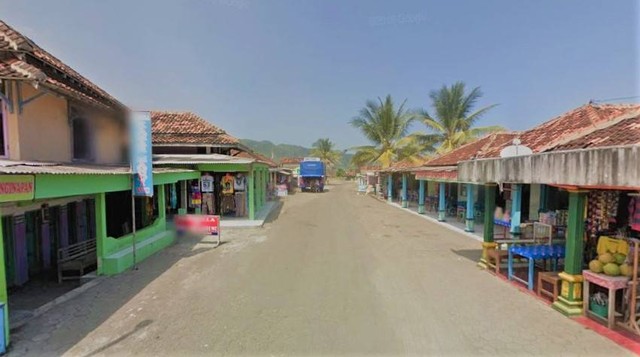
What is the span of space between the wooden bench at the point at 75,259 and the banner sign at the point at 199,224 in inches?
111

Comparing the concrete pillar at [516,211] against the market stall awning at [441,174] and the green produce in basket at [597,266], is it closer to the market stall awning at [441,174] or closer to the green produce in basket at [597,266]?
the market stall awning at [441,174]

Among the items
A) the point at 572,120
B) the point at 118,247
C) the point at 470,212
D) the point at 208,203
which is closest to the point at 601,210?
the point at 572,120

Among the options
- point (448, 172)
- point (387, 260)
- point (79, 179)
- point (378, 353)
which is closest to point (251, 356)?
point (378, 353)

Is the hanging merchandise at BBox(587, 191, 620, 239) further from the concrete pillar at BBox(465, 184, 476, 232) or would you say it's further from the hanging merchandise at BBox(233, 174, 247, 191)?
the hanging merchandise at BBox(233, 174, 247, 191)

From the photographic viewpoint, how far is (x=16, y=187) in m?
4.67

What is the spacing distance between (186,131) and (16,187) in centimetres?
1288

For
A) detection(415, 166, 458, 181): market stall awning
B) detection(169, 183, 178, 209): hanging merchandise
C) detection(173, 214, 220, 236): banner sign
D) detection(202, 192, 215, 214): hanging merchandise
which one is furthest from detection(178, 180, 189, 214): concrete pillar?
detection(415, 166, 458, 181): market stall awning

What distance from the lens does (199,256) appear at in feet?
30.9

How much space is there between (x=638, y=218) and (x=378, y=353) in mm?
5087

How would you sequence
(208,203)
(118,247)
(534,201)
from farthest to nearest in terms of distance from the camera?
(208,203) → (534,201) → (118,247)

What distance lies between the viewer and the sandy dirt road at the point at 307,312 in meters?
4.46

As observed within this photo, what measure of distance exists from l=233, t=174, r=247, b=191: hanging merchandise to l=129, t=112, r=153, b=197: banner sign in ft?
23.6

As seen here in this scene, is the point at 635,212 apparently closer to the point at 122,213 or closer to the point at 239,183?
the point at 122,213

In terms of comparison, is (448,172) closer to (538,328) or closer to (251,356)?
(538,328)
